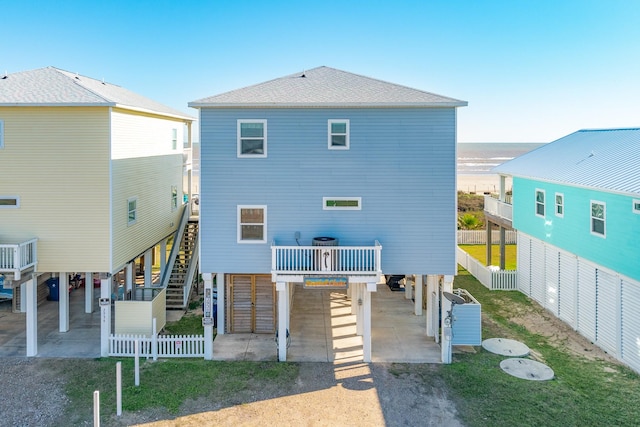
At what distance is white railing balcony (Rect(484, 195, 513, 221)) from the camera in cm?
2414

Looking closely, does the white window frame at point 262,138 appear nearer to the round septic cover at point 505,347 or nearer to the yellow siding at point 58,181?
the yellow siding at point 58,181

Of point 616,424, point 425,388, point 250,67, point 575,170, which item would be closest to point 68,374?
point 425,388

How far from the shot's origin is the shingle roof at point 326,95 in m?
14.2

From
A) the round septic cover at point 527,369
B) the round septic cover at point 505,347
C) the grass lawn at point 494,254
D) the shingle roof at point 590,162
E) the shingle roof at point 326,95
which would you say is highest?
the shingle roof at point 326,95

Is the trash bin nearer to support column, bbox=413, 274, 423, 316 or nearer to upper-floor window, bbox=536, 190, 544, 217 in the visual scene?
support column, bbox=413, 274, 423, 316

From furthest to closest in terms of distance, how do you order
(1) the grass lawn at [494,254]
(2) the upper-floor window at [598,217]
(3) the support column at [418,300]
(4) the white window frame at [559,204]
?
(1) the grass lawn at [494,254], (3) the support column at [418,300], (4) the white window frame at [559,204], (2) the upper-floor window at [598,217]

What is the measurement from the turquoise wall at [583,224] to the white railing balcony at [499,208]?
109cm

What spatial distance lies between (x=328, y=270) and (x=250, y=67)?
2168 centimetres

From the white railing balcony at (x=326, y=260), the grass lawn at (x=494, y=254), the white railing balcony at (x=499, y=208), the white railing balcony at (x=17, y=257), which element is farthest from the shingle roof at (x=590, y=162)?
the white railing balcony at (x=17, y=257)

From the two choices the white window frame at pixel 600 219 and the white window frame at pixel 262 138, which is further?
the white window frame at pixel 600 219

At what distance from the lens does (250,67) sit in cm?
3159

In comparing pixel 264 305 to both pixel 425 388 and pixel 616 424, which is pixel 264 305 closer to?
pixel 425 388

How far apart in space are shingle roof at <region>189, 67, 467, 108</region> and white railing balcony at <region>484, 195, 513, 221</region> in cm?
1177

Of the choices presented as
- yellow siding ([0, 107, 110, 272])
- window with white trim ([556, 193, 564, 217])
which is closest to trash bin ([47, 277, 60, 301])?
yellow siding ([0, 107, 110, 272])
